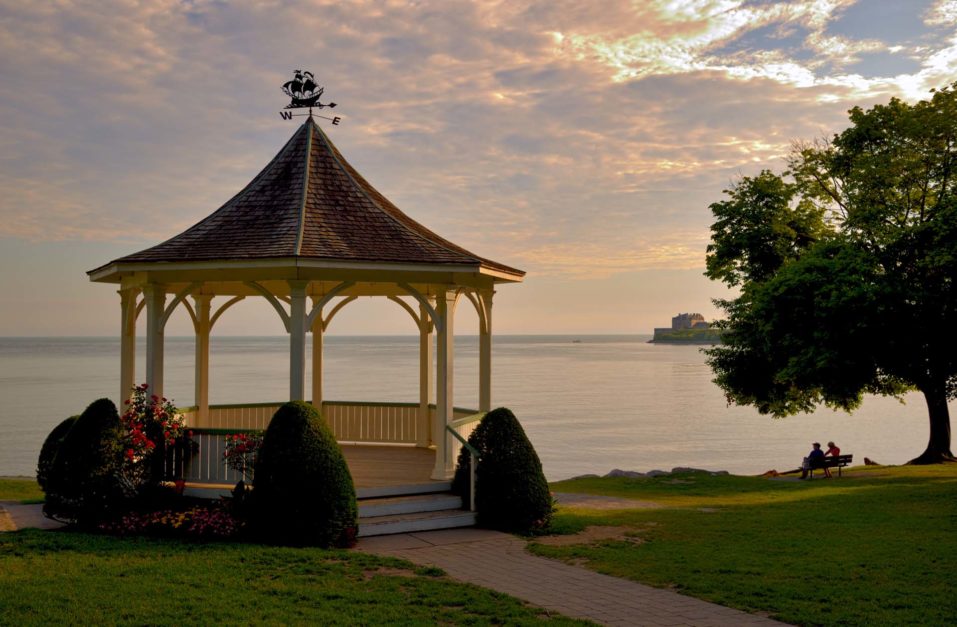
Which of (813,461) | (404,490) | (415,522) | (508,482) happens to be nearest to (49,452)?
(404,490)

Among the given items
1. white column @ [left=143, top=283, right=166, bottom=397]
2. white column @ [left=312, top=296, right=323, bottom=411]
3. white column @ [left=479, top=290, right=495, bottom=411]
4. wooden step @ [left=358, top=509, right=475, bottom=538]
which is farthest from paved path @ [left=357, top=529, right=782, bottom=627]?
white column @ [left=312, top=296, right=323, bottom=411]

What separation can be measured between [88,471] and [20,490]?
26.3 feet

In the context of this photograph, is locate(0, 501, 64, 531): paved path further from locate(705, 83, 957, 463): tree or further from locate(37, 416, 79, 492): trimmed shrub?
locate(705, 83, 957, 463): tree

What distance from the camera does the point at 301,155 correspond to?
14484 mm

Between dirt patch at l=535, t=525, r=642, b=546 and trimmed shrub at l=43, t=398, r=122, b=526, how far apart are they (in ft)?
19.4

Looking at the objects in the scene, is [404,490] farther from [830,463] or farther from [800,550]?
[830,463]

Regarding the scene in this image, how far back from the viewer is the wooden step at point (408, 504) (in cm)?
1196

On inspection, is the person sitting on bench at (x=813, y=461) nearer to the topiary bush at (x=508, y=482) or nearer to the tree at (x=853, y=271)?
the tree at (x=853, y=271)

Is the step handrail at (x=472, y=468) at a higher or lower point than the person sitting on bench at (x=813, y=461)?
higher

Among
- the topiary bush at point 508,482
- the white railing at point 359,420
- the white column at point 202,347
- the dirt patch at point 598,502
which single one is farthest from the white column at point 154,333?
the dirt patch at point 598,502

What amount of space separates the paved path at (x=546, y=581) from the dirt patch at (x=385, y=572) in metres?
0.49

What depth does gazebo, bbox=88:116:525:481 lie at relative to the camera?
12.2 metres

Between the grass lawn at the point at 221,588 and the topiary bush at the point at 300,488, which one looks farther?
the topiary bush at the point at 300,488

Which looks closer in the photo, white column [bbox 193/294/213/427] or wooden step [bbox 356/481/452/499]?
wooden step [bbox 356/481/452/499]
